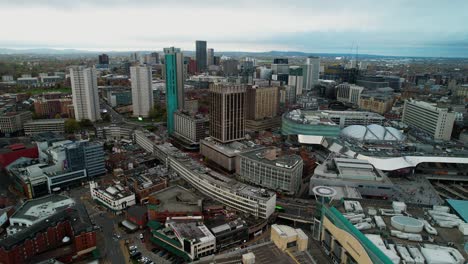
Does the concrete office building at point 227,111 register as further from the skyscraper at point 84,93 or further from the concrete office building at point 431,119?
the concrete office building at point 431,119

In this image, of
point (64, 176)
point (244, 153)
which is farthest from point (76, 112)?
Result: point (244, 153)

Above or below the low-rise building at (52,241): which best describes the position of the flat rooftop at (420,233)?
above

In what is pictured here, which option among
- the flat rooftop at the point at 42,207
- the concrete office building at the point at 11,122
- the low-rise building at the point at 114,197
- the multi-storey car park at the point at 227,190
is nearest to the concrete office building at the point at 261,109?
the multi-storey car park at the point at 227,190

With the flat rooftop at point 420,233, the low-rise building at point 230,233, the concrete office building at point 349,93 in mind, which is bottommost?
the low-rise building at point 230,233

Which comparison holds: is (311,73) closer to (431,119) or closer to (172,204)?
(431,119)

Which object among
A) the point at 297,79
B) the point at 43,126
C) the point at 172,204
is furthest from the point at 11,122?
the point at 297,79

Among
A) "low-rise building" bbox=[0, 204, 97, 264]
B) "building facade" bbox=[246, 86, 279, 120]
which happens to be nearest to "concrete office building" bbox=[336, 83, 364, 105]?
"building facade" bbox=[246, 86, 279, 120]

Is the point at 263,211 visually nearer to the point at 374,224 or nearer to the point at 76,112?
the point at 374,224
